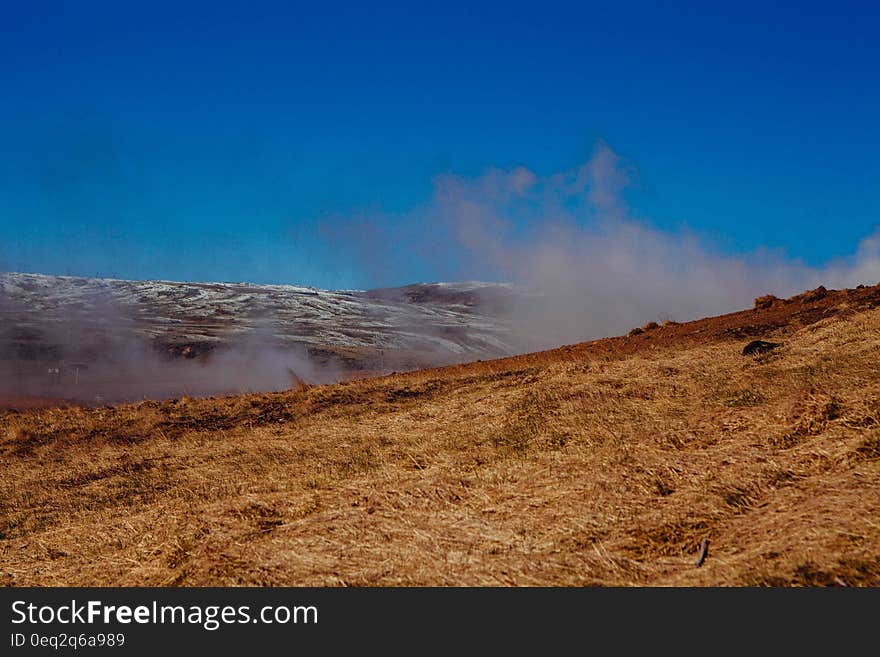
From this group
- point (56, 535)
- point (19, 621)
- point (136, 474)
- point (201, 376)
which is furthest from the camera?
point (201, 376)

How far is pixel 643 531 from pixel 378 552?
2.74 meters

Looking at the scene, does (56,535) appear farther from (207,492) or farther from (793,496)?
(793,496)

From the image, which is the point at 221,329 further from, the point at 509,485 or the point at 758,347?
the point at 509,485

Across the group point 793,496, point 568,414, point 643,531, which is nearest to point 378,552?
point 643,531

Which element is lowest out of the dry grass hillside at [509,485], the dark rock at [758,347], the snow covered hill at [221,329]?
the dry grass hillside at [509,485]

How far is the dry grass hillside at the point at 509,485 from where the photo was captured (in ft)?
22.8

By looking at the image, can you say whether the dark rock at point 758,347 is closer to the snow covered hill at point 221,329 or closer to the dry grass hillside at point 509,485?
the dry grass hillside at point 509,485

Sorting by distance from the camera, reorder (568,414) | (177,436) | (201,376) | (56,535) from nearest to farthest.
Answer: (56,535)
(568,414)
(177,436)
(201,376)

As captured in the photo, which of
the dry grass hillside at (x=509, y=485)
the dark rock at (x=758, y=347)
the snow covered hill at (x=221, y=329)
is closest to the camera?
the dry grass hillside at (x=509, y=485)

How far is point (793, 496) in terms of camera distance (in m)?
7.54

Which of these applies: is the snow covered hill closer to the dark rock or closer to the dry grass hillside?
the dry grass hillside

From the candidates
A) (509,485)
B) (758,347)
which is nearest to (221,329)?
(758,347)

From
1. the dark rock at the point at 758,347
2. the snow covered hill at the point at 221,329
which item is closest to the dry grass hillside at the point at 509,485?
the dark rock at the point at 758,347

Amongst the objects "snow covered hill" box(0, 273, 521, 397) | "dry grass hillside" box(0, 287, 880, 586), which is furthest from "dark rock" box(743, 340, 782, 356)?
"snow covered hill" box(0, 273, 521, 397)
